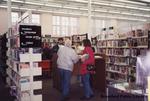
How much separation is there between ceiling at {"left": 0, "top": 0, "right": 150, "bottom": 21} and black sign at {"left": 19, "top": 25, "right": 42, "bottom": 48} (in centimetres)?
812

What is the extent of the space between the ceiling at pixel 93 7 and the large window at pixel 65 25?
1.39 m

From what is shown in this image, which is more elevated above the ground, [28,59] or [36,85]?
[28,59]

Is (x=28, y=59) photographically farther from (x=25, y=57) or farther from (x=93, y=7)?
(x=93, y=7)

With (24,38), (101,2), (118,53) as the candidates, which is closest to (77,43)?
(101,2)

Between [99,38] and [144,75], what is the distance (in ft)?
25.5

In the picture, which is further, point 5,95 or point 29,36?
point 5,95

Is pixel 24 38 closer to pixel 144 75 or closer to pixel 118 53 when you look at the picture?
pixel 144 75

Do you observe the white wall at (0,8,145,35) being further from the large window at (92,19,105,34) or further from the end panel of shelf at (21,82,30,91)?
the end panel of shelf at (21,82,30,91)

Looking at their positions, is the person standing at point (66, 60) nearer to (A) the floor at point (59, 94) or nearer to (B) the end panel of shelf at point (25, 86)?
(A) the floor at point (59, 94)

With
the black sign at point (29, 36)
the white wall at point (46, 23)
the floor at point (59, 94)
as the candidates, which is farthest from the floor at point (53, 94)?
the white wall at point (46, 23)

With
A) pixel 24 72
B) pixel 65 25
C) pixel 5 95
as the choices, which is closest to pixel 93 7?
pixel 65 25

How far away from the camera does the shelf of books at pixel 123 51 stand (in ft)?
25.1

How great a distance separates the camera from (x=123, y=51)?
8.65 m

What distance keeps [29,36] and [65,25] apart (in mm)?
12524
